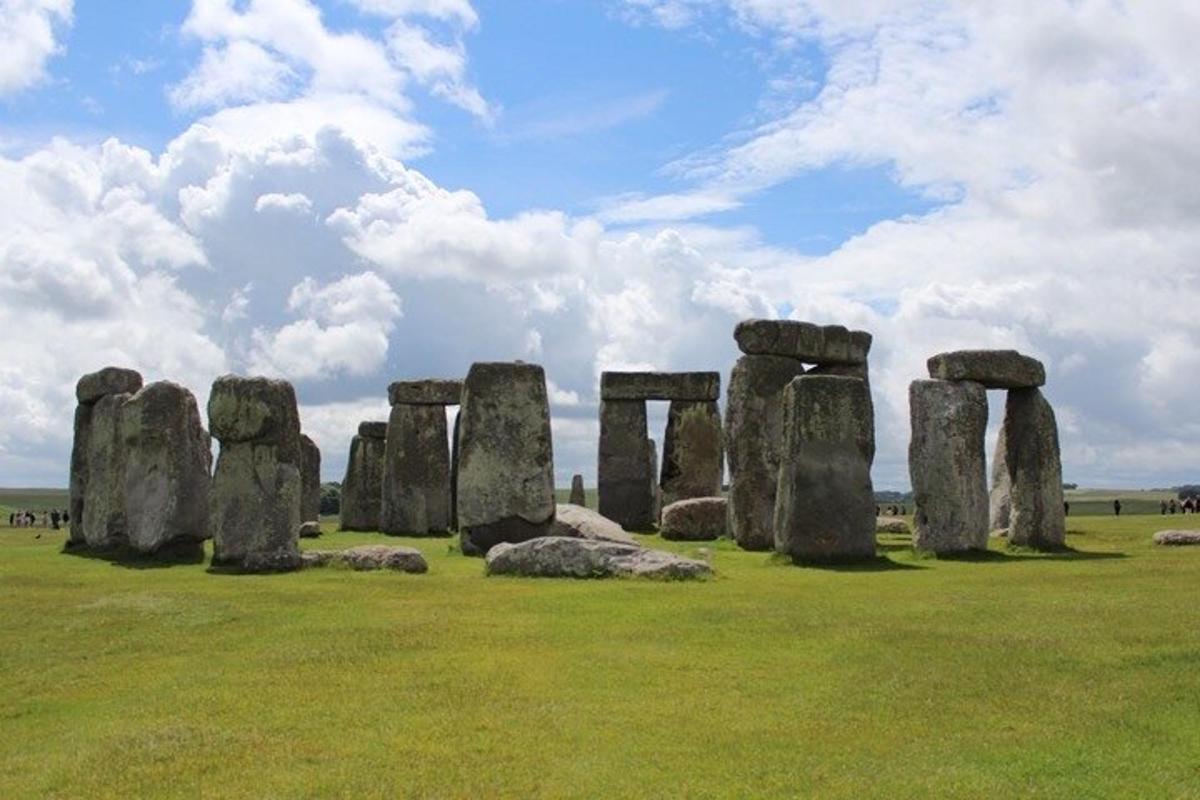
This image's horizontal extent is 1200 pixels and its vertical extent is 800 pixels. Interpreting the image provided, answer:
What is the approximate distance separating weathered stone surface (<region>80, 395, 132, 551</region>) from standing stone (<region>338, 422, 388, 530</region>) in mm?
10431

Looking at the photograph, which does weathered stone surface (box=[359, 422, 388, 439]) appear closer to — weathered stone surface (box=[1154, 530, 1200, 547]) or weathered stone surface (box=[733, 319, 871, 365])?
weathered stone surface (box=[733, 319, 871, 365])

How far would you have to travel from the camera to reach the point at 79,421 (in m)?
25.3

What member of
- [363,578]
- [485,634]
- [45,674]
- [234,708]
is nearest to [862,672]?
[485,634]

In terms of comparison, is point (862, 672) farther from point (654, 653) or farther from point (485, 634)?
point (485, 634)

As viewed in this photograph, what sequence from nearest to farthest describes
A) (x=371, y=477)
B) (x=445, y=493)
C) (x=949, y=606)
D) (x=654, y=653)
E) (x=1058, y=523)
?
1. (x=654, y=653)
2. (x=949, y=606)
3. (x=1058, y=523)
4. (x=445, y=493)
5. (x=371, y=477)

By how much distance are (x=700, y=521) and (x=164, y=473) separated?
11768 mm

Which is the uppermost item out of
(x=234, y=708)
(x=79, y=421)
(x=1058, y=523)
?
(x=79, y=421)

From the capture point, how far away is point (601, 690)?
32.8 ft

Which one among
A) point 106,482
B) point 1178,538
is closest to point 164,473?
point 106,482

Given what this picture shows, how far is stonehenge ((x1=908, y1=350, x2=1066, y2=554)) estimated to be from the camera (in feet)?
70.9

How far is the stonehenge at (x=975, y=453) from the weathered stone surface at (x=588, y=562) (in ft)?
20.3

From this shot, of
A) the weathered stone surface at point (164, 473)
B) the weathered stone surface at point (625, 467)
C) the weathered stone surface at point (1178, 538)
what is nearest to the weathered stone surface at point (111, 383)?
the weathered stone surface at point (164, 473)

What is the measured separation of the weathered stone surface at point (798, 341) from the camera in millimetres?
25234

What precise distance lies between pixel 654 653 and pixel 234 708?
3831mm
